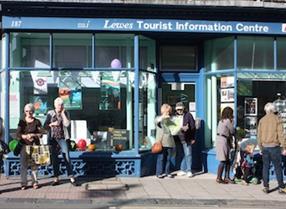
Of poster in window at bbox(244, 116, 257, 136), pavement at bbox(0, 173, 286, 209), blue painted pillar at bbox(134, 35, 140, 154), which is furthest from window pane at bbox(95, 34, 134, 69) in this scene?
poster in window at bbox(244, 116, 257, 136)

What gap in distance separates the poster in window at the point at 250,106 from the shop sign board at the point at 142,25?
170 cm

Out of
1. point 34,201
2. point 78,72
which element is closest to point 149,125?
point 78,72

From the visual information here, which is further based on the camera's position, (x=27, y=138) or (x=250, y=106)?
(x=250, y=106)

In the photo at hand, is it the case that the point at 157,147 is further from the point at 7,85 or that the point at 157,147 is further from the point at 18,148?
the point at 7,85

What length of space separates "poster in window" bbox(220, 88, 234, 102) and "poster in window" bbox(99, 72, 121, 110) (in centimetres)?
267

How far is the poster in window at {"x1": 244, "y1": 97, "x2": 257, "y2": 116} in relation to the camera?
1456 cm

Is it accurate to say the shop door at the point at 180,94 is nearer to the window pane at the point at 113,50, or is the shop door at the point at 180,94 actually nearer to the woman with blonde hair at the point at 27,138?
the window pane at the point at 113,50

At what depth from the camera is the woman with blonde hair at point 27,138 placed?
Result: 39.5 ft

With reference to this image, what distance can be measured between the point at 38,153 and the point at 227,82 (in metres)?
5.27

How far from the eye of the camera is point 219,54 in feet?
49.1

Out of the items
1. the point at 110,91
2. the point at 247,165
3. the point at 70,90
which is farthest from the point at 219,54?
the point at 70,90

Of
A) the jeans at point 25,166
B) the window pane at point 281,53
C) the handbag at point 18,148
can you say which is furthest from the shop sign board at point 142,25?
the jeans at point 25,166

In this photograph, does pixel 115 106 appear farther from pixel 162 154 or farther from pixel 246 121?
pixel 246 121

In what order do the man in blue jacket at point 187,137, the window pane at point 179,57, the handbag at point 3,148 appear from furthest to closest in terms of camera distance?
the window pane at point 179,57, the man in blue jacket at point 187,137, the handbag at point 3,148
